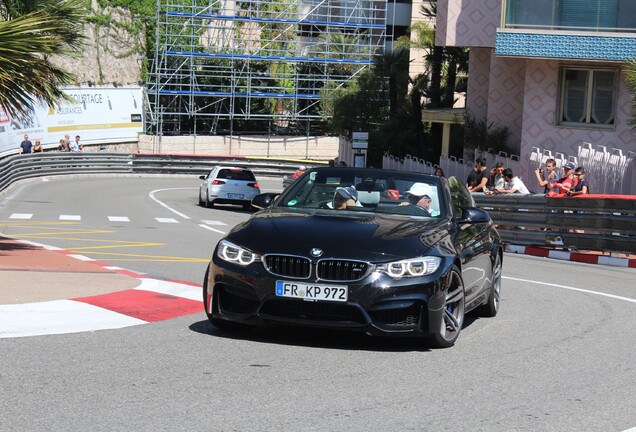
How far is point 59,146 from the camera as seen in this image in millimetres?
52312

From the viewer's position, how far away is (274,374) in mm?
7164

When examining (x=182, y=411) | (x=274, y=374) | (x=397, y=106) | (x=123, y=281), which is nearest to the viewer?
(x=182, y=411)

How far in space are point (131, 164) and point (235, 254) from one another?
46.6m

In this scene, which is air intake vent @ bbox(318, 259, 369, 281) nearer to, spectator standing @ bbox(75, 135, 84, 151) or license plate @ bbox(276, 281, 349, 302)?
license plate @ bbox(276, 281, 349, 302)

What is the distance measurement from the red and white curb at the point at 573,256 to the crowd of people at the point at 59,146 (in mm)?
29251

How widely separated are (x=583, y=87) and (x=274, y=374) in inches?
901

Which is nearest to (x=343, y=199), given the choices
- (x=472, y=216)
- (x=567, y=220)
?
(x=472, y=216)

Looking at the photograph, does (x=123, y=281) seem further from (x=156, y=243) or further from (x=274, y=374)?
(x=156, y=243)

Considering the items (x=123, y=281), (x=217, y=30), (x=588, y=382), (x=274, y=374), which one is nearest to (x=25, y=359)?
(x=274, y=374)

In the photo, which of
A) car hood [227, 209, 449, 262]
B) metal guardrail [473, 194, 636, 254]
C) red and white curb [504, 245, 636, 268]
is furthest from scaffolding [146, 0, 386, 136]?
car hood [227, 209, 449, 262]

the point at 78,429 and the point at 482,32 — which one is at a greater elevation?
the point at 482,32

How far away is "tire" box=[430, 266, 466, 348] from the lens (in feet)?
27.4

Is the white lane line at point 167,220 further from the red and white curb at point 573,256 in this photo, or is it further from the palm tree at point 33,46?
the palm tree at point 33,46

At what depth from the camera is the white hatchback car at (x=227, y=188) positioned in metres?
36.1
